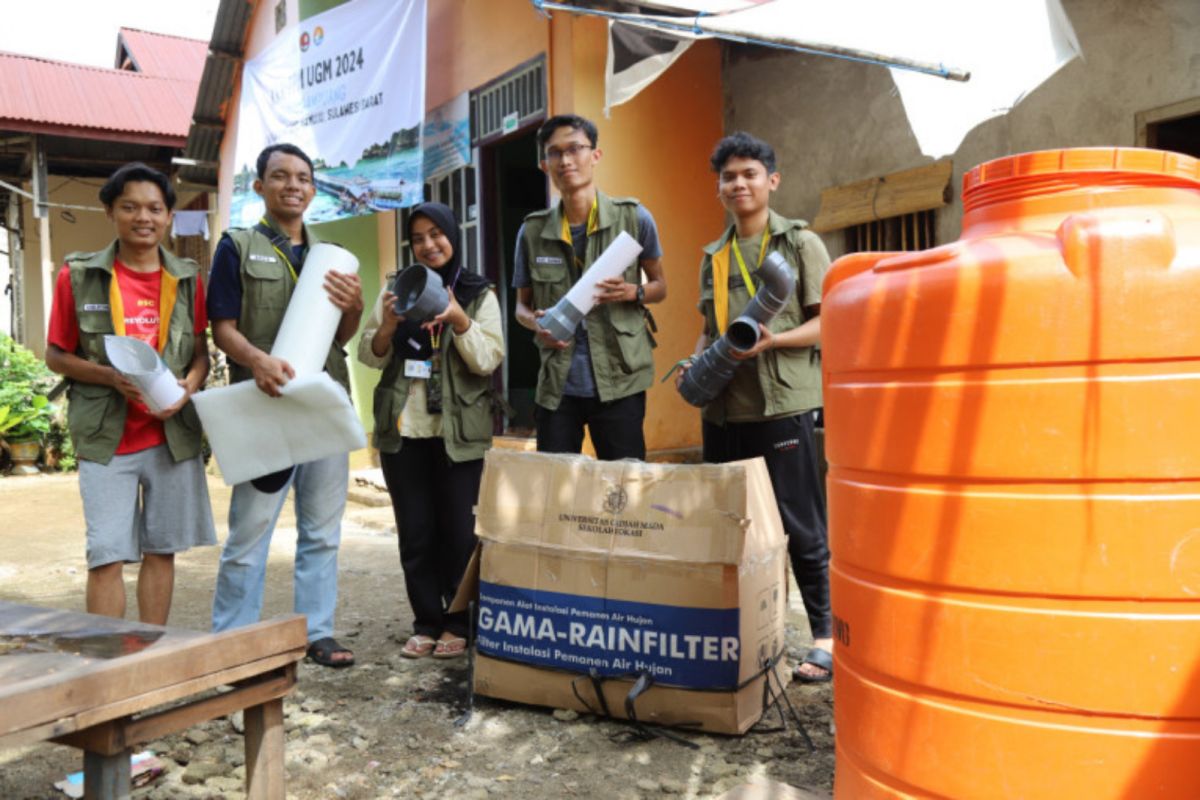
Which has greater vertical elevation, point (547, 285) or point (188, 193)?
point (188, 193)

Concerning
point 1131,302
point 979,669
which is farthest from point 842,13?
point 979,669

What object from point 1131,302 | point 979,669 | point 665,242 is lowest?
point 979,669

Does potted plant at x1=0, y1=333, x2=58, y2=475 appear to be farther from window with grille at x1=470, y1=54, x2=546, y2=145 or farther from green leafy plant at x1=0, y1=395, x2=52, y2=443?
window with grille at x1=470, y1=54, x2=546, y2=145

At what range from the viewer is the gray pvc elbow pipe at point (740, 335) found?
2.77 metres

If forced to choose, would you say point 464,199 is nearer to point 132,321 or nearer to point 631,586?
point 132,321

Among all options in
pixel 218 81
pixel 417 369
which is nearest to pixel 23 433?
pixel 218 81

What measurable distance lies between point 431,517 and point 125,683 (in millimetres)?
1773

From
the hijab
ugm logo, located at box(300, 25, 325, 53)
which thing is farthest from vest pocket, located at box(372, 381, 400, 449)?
ugm logo, located at box(300, 25, 325, 53)

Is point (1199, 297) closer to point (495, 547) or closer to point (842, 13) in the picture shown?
point (495, 547)

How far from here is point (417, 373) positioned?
3.33 metres

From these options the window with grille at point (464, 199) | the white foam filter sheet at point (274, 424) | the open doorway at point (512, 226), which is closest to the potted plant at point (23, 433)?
the open doorway at point (512, 226)

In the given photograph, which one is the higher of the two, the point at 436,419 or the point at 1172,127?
the point at 1172,127

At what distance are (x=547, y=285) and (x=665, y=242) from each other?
2646 millimetres

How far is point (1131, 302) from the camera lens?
125 centimetres
